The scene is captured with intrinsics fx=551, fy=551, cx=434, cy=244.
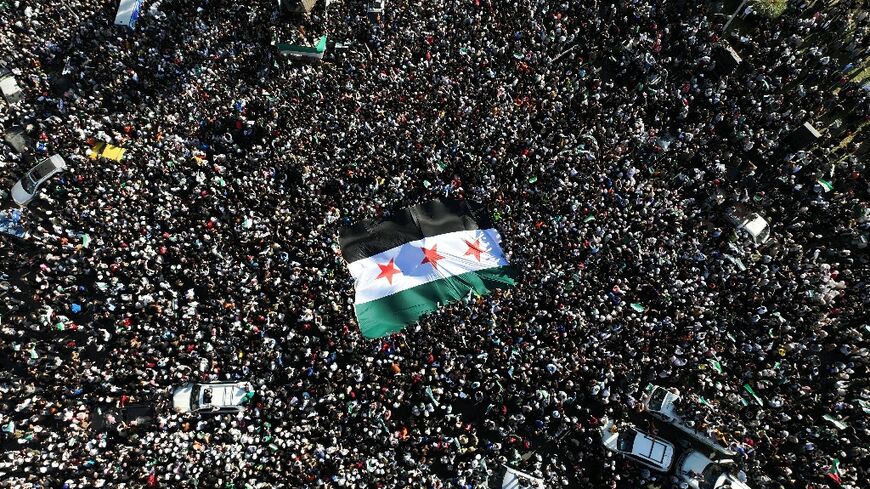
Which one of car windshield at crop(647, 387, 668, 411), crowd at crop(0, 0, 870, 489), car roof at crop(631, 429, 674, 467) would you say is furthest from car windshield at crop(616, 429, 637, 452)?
car windshield at crop(647, 387, 668, 411)

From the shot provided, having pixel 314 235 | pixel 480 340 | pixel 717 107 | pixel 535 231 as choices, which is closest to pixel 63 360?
pixel 314 235

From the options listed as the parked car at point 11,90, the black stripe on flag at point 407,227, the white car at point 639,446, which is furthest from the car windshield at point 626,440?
the parked car at point 11,90

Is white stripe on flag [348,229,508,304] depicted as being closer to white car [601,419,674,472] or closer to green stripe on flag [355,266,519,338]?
green stripe on flag [355,266,519,338]

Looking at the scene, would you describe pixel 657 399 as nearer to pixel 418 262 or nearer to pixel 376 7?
pixel 418 262

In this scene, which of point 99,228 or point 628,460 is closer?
point 628,460

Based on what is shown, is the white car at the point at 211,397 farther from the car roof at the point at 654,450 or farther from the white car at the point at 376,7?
the white car at the point at 376,7

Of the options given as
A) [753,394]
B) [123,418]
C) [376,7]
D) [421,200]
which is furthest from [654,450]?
[376,7]

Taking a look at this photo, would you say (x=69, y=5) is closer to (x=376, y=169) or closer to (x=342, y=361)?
(x=376, y=169)
